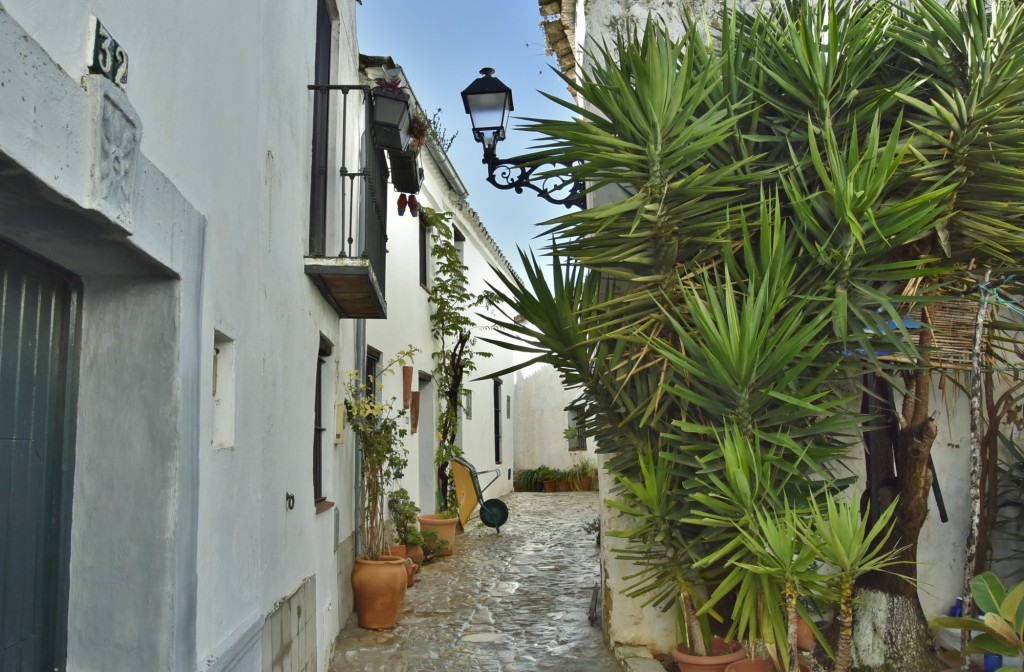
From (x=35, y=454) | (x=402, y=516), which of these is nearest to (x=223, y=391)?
(x=35, y=454)

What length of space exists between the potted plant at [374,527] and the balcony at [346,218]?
0.75 meters

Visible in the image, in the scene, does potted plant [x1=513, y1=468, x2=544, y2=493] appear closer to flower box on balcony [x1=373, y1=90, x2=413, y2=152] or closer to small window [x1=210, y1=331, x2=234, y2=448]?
flower box on balcony [x1=373, y1=90, x2=413, y2=152]

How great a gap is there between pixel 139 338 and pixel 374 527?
4.74 metres

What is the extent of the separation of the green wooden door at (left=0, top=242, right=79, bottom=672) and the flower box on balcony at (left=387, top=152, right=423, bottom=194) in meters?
4.40

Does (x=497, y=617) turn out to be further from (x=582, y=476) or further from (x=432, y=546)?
(x=582, y=476)

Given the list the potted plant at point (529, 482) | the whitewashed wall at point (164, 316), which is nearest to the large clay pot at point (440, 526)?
the whitewashed wall at point (164, 316)

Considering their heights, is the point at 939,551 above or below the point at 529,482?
below

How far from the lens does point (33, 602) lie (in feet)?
7.72

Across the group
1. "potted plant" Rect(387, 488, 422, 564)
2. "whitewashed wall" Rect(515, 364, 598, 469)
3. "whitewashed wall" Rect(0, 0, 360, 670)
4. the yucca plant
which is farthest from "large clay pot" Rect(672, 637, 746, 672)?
"whitewashed wall" Rect(515, 364, 598, 469)

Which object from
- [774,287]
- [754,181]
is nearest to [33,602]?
[774,287]

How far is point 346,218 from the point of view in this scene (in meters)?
6.71

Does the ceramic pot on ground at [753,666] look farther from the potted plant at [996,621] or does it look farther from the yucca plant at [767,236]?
the potted plant at [996,621]

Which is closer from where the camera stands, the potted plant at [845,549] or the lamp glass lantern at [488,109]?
the potted plant at [845,549]

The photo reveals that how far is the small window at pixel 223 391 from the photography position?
10.9 ft
